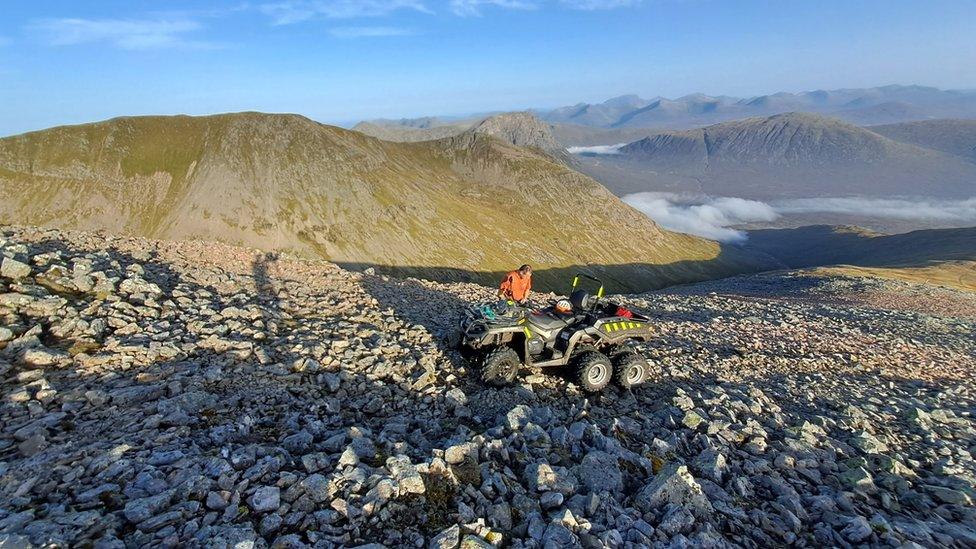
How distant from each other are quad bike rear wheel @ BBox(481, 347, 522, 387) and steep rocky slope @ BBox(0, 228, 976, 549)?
496mm

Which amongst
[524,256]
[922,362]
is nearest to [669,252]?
[524,256]

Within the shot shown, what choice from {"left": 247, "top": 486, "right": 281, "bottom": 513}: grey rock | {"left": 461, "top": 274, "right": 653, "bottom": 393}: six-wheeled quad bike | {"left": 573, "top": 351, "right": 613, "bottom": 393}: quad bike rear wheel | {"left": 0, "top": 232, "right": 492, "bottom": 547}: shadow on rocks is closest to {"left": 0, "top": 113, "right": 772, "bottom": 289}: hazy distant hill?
{"left": 0, "top": 232, "right": 492, "bottom": 547}: shadow on rocks

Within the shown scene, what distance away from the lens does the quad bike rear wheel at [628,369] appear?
10.4 metres

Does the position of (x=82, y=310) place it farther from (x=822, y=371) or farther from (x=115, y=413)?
(x=822, y=371)

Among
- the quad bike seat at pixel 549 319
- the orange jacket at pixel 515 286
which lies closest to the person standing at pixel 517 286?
the orange jacket at pixel 515 286

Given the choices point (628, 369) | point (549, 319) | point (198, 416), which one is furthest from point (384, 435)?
point (628, 369)

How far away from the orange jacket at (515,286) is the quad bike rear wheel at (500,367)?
1.81 metres

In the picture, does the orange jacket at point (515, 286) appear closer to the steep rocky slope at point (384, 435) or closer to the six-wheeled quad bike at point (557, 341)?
the six-wheeled quad bike at point (557, 341)

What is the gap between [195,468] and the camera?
5.41m

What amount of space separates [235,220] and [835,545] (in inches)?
4752

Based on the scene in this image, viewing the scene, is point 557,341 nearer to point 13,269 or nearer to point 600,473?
point 600,473

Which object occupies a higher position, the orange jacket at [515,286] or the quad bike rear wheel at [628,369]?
the orange jacket at [515,286]

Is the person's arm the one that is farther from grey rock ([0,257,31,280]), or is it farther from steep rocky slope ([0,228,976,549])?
grey rock ([0,257,31,280])

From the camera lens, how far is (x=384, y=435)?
277 inches
